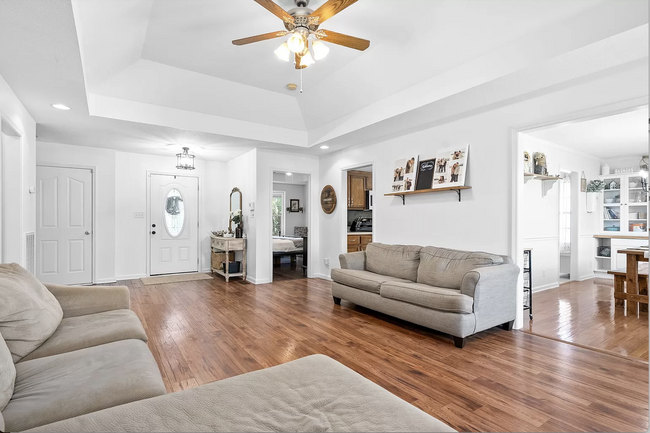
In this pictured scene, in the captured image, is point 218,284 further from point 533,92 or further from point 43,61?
point 533,92

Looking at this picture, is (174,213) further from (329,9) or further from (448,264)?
(329,9)

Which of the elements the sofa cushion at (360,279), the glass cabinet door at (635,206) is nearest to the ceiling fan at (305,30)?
the sofa cushion at (360,279)

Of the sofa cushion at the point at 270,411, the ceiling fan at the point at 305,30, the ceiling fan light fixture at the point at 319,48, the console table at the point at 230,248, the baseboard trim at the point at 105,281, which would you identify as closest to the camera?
the sofa cushion at the point at 270,411

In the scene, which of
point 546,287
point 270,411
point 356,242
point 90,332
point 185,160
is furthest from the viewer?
point 356,242

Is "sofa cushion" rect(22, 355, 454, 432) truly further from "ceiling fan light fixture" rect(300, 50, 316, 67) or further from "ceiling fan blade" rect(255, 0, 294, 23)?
"ceiling fan light fixture" rect(300, 50, 316, 67)

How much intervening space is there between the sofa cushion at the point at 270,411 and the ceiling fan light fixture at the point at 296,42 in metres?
2.40

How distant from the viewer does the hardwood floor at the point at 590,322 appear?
308cm

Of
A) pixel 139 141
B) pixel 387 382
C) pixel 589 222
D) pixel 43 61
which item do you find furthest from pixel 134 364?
pixel 589 222

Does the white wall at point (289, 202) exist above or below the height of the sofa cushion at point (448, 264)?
above

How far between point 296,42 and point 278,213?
8275mm

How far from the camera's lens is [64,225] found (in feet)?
18.6

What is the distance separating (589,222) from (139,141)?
8553mm

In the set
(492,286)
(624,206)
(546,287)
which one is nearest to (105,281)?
(492,286)

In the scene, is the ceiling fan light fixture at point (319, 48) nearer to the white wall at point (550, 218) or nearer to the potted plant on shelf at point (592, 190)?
the white wall at point (550, 218)
